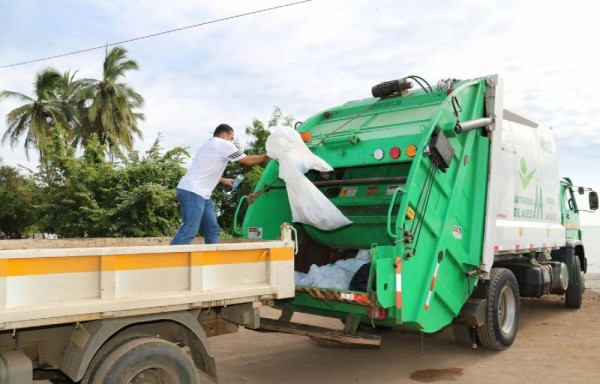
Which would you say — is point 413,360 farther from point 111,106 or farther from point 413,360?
point 111,106

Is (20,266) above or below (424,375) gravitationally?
above

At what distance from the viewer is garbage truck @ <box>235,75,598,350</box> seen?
4.49 meters

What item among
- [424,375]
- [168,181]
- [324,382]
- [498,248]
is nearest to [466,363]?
[424,375]

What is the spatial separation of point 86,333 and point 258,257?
1148mm

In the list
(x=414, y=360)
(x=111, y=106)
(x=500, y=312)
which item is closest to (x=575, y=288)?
(x=500, y=312)

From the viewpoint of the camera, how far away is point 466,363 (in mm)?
5621

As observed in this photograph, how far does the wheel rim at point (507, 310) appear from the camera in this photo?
6.00 metres

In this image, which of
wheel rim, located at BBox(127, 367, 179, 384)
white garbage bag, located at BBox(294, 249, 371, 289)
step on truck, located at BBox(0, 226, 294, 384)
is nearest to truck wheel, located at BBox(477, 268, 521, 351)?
white garbage bag, located at BBox(294, 249, 371, 289)

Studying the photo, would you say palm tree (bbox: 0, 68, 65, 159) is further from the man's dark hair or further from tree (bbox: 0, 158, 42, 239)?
the man's dark hair

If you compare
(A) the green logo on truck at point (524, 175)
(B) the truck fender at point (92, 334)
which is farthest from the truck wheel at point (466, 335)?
(B) the truck fender at point (92, 334)

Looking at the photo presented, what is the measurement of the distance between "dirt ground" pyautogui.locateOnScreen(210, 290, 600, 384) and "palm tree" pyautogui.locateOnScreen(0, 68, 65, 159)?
901 inches

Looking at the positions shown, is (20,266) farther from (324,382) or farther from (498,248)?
(498,248)

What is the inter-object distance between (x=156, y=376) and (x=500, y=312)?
390cm

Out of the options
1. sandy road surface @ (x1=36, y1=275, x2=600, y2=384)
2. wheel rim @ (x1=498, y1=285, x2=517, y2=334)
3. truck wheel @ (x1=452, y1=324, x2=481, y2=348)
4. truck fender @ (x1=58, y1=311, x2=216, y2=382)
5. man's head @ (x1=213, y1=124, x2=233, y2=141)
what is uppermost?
man's head @ (x1=213, y1=124, x2=233, y2=141)
